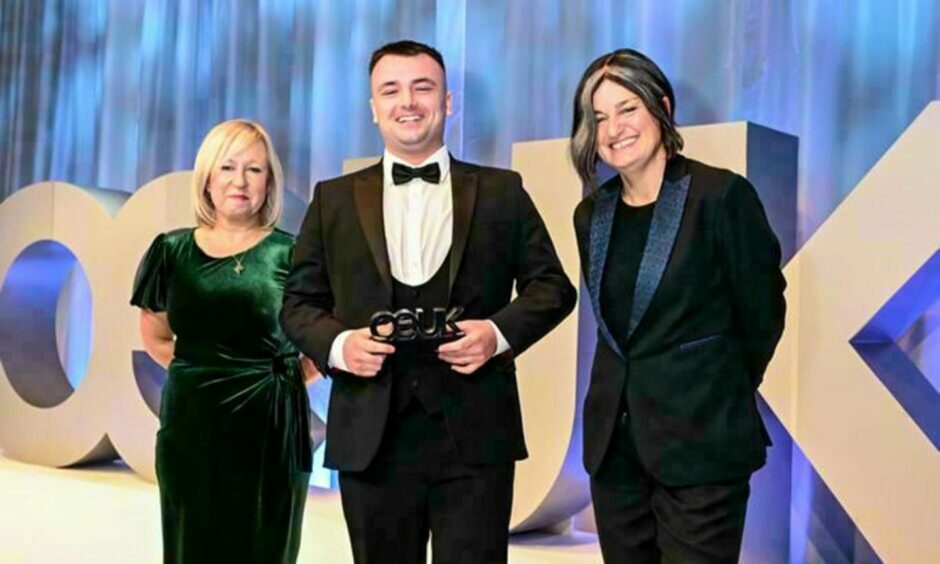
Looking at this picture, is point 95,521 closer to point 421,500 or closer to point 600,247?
point 421,500

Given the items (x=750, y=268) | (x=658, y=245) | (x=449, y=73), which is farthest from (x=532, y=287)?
(x=449, y=73)

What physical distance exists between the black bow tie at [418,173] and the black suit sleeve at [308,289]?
0.16m

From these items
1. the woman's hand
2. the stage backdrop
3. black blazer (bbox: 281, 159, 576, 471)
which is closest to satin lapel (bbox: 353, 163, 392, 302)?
black blazer (bbox: 281, 159, 576, 471)

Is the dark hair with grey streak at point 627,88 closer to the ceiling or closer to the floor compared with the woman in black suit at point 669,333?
closer to the ceiling

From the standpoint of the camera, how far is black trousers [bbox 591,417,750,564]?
1.74m

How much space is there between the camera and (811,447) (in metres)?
2.87

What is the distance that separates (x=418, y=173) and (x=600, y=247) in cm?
35

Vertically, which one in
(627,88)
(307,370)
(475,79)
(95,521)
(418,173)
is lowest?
(95,521)

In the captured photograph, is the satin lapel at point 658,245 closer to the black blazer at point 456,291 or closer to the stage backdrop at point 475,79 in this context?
the black blazer at point 456,291

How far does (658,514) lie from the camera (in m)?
1.79

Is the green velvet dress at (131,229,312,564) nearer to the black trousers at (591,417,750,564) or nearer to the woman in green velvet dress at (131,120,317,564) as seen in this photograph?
the woman in green velvet dress at (131,120,317,564)

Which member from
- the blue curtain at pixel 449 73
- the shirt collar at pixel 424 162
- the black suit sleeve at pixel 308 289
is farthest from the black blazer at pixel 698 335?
the blue curtain at pixel 449 73

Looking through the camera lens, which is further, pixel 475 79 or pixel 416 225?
pixel 475 79

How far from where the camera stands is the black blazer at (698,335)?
5.81 ft
